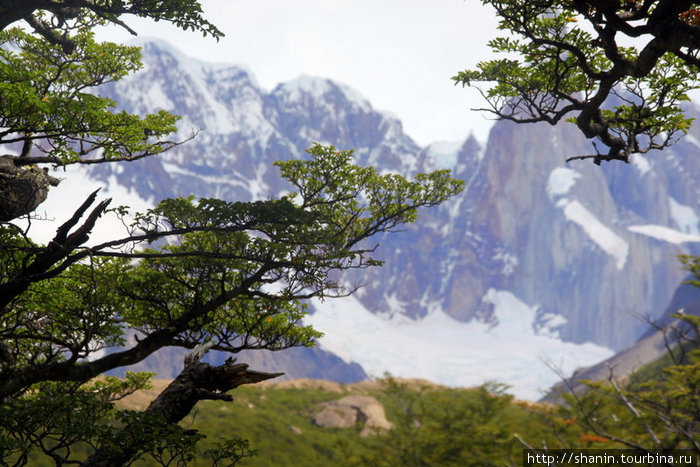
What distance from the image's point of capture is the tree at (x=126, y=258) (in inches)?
390

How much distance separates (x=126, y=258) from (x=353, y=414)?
174 feet

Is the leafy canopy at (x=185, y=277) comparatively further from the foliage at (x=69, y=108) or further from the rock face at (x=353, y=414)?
the rock face at (x=353, y=414)

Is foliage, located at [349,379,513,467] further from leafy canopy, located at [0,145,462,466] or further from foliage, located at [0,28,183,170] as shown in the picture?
foliage, located at [0,28,183,170]

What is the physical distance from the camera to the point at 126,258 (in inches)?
517

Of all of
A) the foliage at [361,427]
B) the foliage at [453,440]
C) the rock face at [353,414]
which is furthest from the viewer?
the rock face at [353,414]

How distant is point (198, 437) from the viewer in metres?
9.91

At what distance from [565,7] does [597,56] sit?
4.54 ft

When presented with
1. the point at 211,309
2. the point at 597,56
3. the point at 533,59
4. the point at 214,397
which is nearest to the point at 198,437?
the point at 214,397

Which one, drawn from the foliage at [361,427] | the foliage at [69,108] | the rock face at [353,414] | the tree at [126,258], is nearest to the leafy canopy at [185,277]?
the tree at [126,258]

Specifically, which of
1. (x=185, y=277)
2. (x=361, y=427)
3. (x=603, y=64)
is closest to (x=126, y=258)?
(x=185, y=277)

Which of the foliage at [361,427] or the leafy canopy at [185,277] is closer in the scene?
the leafy canopy at [185,277]

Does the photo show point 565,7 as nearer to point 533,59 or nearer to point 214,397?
point 533,59

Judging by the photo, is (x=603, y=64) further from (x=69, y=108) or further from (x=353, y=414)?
(x=353, y=414)

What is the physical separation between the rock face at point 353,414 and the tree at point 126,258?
4595 centimetres
